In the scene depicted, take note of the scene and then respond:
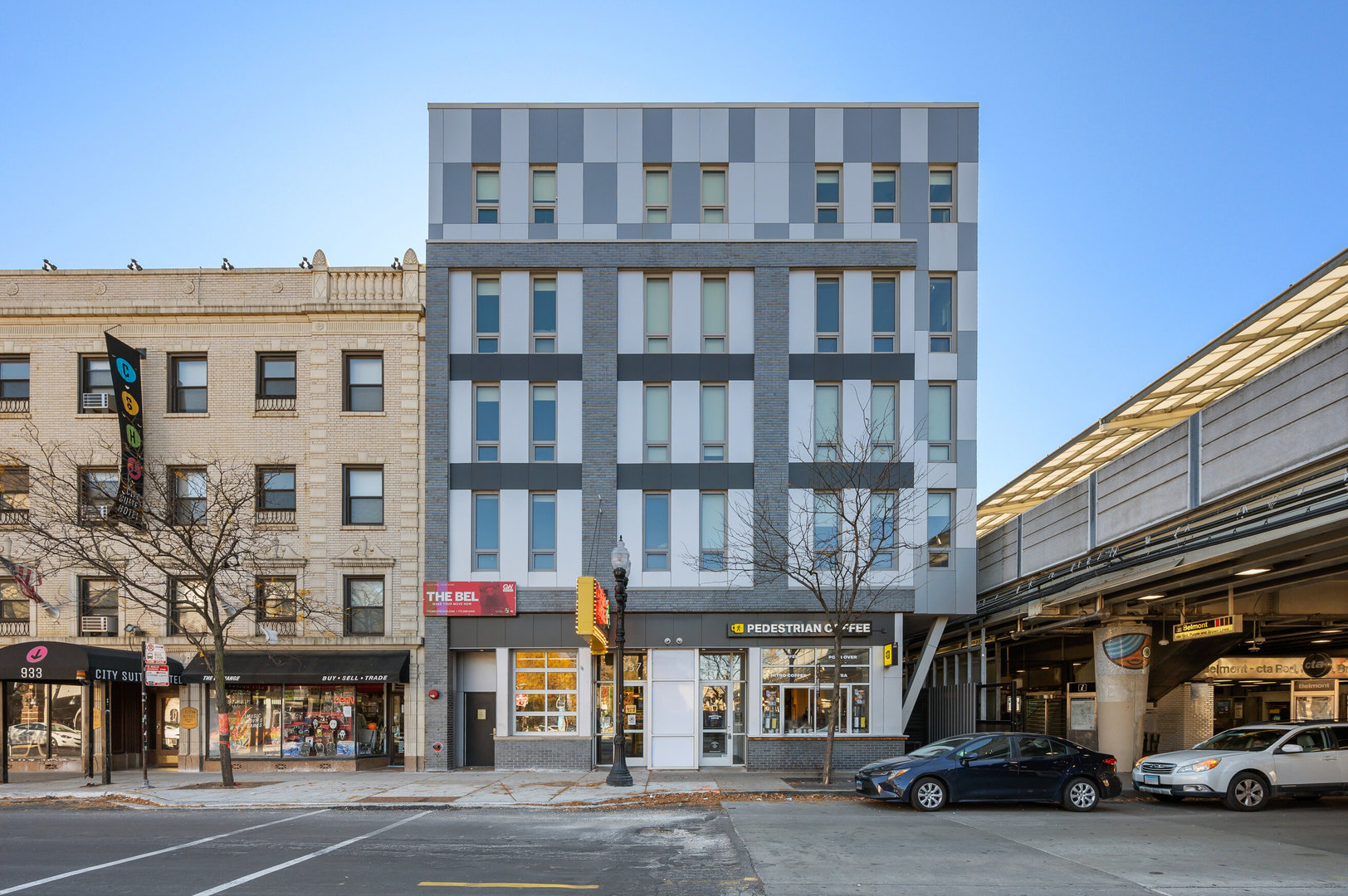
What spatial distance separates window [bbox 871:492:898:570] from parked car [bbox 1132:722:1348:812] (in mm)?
8191

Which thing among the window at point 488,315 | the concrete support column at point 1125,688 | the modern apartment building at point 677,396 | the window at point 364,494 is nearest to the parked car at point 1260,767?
the concrete support column at point 1125,688

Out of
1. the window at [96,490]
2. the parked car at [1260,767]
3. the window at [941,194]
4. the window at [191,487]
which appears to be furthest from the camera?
the window at [941,194]

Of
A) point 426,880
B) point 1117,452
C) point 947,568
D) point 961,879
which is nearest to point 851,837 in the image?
point 961,879

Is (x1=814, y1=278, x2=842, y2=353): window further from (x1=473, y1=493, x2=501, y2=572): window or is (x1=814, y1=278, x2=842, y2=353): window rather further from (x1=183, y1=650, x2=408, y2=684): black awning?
(x1=183, y1=650, x2=408, y2=684): black awning

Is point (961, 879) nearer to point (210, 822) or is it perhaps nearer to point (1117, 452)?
point (210, 822)

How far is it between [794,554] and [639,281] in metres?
8.39

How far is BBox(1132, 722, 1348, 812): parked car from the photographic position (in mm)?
17688

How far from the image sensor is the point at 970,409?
25.4 metres

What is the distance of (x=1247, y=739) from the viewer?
18.5 metres

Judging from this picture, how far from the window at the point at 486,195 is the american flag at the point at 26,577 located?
14.6 meters

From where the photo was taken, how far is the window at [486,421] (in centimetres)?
2570

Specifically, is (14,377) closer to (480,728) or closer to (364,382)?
(364,382)

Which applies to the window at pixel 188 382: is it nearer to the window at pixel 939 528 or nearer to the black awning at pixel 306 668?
the black awning at pixel 306 668

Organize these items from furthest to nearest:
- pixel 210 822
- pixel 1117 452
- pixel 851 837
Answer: pixel 1117 452, pixel 210 822, pixel 851 837
